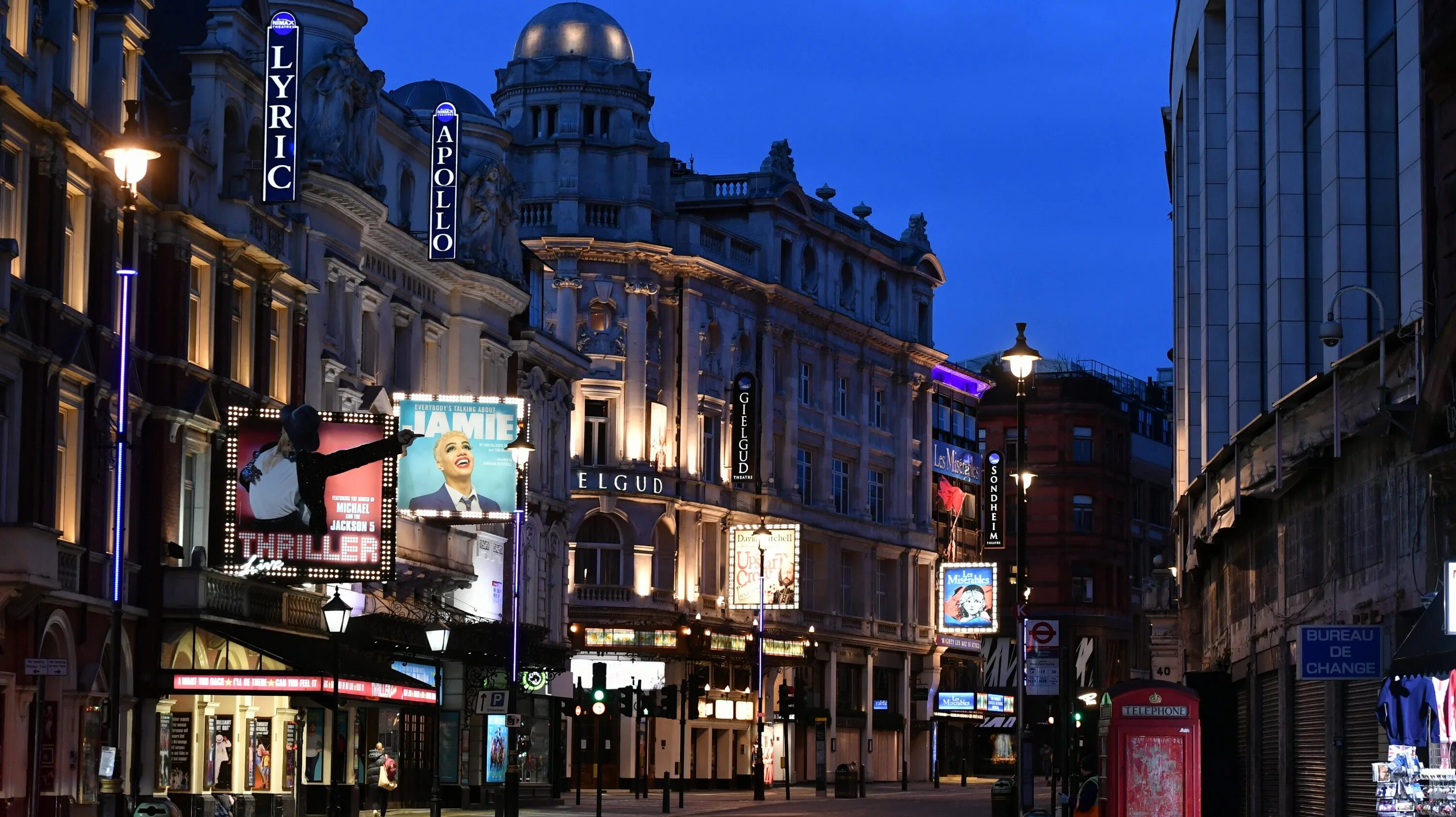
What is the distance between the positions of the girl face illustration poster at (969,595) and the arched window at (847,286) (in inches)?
480

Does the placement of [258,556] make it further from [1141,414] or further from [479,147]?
[1141,414]

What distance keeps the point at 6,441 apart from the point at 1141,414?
356ft

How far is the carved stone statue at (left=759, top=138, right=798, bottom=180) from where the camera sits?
310 ft

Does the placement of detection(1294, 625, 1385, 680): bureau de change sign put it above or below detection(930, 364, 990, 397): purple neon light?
below

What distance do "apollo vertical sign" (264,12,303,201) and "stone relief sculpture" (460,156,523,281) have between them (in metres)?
15.1

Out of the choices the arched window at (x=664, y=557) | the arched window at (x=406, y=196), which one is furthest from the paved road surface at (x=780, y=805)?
the arched window at (x=406, y=196)

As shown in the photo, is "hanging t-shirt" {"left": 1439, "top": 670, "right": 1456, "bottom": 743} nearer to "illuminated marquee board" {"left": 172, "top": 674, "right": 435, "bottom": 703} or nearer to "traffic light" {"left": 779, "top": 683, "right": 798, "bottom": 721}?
"illuminated marquee board" {"left": 172, "top": 674, "right": 435, "bottom": 703}

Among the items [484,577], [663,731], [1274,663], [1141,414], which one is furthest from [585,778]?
[1141,414]

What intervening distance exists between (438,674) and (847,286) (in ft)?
146

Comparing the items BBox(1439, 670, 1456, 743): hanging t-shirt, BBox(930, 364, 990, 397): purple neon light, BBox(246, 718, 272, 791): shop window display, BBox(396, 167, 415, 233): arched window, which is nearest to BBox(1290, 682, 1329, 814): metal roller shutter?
BBox(1439, 670, 1456, 743): hanging t-shirt

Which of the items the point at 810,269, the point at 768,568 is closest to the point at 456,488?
the point at 768,568

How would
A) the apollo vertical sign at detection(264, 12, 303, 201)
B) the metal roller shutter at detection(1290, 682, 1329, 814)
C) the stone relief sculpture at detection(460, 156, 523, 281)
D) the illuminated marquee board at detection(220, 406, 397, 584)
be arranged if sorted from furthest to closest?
the stone relief sculpture at detection(460, 156, 523, 281), the apollo vertical sign at detection(264, 12, 303, 201), the illuminated marquee board at detection(220, 406, 397, 584), the metal roller shutter at detection(1290, 682, 1329, 814)

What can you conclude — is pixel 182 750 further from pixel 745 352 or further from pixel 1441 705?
pixel 745 352

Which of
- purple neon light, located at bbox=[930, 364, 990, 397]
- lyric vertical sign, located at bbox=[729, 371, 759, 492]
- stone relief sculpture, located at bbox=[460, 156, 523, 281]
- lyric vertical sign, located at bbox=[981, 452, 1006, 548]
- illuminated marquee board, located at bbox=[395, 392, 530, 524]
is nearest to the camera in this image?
illuminated marquee board, located at bbox=[395, 392, 530, 524]
